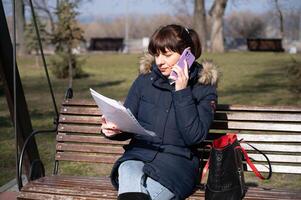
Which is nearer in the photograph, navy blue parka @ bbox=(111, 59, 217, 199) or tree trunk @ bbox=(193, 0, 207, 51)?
navy blue parka @ bbox=(111, 59, 217, 199)

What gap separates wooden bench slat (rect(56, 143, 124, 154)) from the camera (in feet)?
12.8

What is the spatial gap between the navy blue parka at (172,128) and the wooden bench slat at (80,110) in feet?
2.54

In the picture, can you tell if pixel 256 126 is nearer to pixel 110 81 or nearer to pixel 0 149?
pixel 0 149

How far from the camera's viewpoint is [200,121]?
3012 mm

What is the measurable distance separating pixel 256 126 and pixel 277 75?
42.9 ft

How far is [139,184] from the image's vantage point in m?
2.89

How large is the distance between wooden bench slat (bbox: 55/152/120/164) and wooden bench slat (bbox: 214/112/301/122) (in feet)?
2.82

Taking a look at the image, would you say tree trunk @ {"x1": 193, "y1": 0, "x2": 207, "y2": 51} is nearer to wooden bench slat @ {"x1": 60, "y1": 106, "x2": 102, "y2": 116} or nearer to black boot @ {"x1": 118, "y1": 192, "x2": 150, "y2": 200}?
wooden bench slat @ {"x1": 60, "y1": 106, "x2": 102, "y2": 116}

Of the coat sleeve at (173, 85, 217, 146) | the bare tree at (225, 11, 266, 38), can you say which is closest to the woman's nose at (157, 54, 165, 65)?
the coat sleeve at (173, 85, 217, 146)

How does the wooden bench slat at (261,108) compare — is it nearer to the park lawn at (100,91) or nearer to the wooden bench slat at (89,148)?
the park lawn at (100,91)

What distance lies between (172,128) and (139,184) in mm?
426

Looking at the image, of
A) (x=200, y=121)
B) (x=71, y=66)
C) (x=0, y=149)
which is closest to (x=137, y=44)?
(x=71, y=66)

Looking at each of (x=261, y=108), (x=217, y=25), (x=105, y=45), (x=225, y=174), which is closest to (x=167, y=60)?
(x=225, y=174)

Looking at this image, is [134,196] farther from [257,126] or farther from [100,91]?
[100,91]
